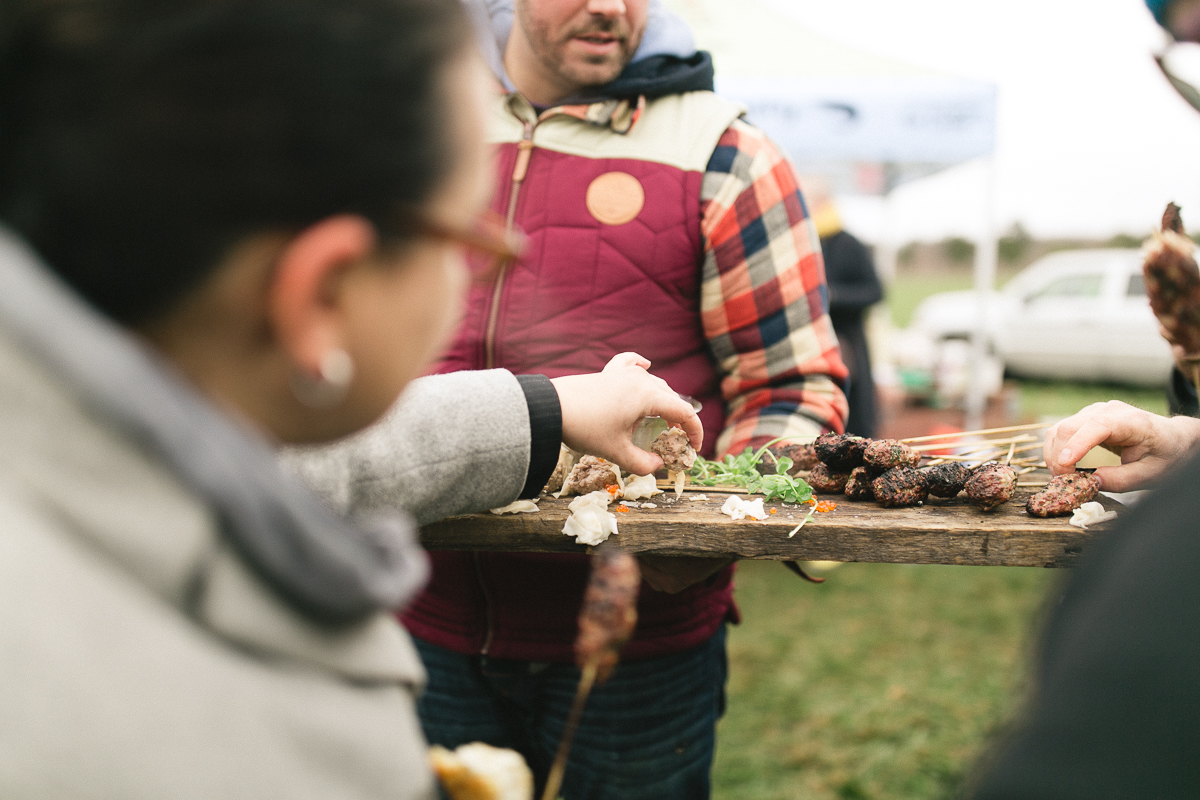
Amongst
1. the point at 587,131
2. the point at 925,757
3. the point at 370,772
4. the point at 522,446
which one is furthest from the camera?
the point at 925,757

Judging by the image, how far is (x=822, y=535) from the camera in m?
1.35

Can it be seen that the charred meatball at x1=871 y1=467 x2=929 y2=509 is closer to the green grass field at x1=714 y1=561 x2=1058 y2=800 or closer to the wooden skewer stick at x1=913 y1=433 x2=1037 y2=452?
the wooden skewer stick at x1=913 y1=433 x2=1037 y2=452

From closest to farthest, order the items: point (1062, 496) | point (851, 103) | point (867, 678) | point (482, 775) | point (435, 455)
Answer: point (482, 775), point (435, 455), point (1062, 496), point (867, 678), point (851, 103)

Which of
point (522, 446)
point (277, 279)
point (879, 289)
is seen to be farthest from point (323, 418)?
point (879, 289)

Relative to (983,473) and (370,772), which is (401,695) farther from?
(983,473)

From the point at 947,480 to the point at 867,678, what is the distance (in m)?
3.18

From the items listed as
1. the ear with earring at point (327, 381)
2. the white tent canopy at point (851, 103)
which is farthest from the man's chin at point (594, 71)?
the white tent canopy at point (851, 103)

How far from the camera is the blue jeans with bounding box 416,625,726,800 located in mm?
1840

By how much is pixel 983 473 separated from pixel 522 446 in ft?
2.65

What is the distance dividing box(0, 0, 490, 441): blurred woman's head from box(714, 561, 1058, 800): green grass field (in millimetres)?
2860

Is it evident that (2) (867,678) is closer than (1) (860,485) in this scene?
No

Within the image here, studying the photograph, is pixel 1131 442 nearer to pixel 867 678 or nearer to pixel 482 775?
pixel 482 775

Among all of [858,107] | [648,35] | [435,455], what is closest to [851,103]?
[858,107]

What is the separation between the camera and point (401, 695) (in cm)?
80
